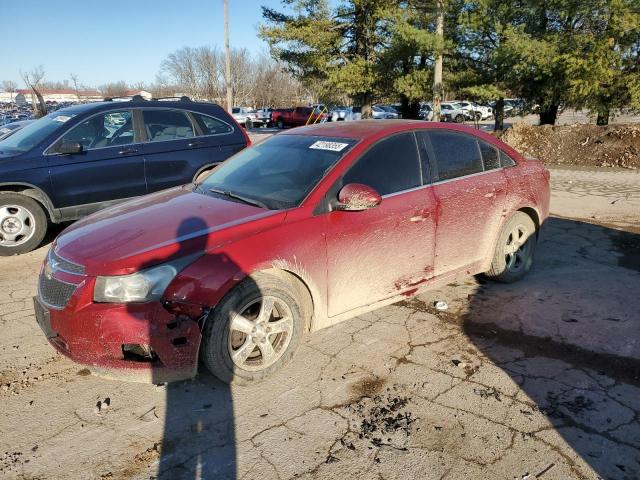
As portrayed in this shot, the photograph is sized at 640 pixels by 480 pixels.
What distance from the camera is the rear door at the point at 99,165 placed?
19.4 feet

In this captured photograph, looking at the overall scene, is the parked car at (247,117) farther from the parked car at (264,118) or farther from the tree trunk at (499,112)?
the tree trunk at (499,112)

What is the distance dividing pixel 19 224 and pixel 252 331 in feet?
14.4

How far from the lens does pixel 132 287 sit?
8.92 ft

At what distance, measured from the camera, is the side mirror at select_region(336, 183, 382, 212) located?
324 centimetres

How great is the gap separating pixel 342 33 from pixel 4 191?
68.1 feet

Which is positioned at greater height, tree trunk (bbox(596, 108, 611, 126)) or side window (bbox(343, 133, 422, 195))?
tree trunk (bbox(596, 108, 611, 126))

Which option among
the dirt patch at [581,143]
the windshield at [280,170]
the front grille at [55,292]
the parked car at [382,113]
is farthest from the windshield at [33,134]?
the parked car at [382,113]

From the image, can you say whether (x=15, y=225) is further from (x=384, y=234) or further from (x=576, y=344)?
(x=576, y=344)

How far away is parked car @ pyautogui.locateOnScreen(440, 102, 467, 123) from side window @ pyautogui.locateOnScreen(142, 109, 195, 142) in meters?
31.1

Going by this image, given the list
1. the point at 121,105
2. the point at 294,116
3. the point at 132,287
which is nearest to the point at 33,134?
the point at 121,105

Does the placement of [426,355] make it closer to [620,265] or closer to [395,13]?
[620,265]

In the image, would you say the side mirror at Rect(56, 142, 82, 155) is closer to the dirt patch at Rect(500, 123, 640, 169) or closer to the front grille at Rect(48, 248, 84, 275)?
the front grille at Rect(48, 248, 84, 275)

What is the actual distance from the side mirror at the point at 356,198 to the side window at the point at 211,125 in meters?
4.28

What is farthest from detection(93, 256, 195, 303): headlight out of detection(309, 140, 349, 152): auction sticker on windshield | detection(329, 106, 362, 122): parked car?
detection(329, 106, 362, 122): parked car
